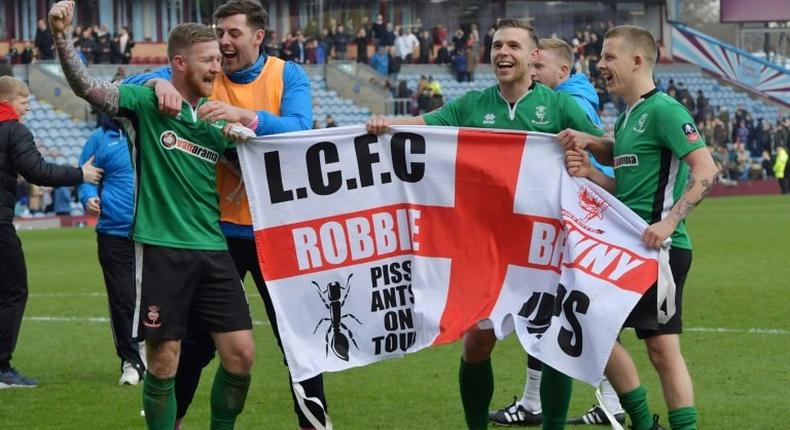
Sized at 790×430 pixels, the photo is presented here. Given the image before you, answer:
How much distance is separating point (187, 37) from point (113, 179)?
160 inches

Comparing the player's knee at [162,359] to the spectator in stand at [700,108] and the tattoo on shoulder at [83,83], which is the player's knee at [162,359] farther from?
the spectator in stand at [700,108]

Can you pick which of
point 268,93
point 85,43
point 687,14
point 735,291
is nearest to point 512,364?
point 268,93

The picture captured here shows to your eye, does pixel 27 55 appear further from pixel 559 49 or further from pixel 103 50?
pixel 559 49

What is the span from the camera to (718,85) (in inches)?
2140

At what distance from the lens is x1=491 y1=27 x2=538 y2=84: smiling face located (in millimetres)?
6926

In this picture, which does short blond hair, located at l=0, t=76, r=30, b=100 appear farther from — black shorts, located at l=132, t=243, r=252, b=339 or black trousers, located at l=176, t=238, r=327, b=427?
black shorts, located at l=132, t=243, r=252, b=339

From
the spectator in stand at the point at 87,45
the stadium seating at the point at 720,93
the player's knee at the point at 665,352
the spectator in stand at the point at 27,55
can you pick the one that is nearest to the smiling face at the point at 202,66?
the player's knee at the point at 665,352

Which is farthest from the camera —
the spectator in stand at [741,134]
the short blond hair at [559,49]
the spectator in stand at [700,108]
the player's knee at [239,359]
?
the spectator in stand at [700,108]

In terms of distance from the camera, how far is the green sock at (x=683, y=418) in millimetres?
6496

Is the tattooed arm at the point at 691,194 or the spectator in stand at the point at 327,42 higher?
the spectator in stand at the point at 327,42

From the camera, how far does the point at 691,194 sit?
20.9 ft

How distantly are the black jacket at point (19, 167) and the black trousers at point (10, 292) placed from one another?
0.66 feet

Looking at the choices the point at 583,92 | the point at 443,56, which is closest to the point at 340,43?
the point at 443,56

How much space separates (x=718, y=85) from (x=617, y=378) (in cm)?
4947
